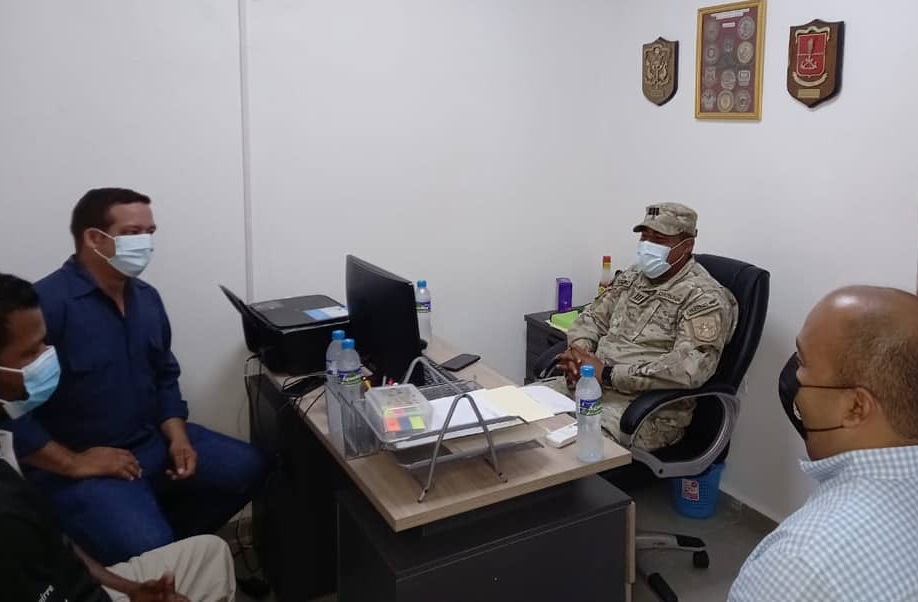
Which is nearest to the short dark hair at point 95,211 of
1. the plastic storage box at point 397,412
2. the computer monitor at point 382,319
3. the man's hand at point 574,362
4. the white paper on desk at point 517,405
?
the computer monitor at point 382,319

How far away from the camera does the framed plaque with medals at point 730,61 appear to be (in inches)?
104

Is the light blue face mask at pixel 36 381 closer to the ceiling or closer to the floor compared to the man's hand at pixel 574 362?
closer to the ceiling

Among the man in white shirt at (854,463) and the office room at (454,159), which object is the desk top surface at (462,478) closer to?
the office room at (454,159)

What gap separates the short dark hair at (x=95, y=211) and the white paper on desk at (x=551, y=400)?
130 centimetres

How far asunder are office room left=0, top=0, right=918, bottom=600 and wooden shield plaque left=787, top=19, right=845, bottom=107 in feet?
0.10

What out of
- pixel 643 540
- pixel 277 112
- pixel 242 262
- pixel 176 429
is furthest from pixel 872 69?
pixel 176 429

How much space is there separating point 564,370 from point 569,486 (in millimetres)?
760

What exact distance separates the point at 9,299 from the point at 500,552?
123 centimetres

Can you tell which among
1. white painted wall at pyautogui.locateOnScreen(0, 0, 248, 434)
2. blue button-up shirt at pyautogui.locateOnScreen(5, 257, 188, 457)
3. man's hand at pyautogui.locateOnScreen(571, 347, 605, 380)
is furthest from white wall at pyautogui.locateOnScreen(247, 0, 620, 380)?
man's hand at pyautogui.locateOnScreen(571, 347, 605, 380)

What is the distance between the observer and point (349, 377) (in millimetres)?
1885

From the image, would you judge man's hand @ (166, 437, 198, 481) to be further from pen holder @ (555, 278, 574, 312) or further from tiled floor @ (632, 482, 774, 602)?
pen holder @ (555, 278, 574, 312)

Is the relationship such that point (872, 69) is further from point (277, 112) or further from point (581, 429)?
point (277, 112)

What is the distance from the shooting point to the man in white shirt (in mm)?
984

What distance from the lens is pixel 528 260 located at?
11.0ft
